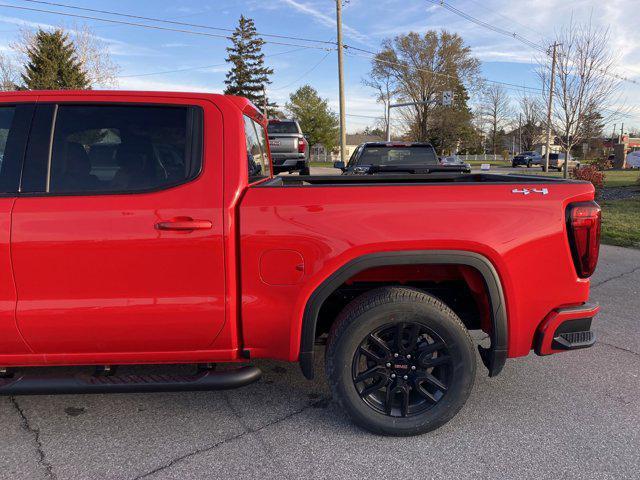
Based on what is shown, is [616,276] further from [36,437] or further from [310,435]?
[36,437]

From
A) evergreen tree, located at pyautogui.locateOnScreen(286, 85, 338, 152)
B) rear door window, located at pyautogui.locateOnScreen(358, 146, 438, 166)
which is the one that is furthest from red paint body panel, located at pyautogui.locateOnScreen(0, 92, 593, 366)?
evergreen tree, located at pyautogui.locateOnScreen(286, 85, 338, 152)

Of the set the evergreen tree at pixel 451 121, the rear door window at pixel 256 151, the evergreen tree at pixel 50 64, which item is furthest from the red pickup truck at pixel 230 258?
the evergreen tree at pixel 451 121

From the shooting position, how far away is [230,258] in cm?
237

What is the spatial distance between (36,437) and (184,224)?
155 cm

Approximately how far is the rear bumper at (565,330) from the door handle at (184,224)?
191cm

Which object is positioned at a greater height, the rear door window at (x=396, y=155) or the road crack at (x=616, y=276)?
the rear door window at (x=396, y=155)

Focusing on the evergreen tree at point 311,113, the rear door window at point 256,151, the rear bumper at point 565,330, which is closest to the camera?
the rear bumper at point 565,330

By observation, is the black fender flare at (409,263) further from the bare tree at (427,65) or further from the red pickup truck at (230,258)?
the bare tree at (427,65)

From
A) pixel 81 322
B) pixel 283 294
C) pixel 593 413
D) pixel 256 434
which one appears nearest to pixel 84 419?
pixel 81 322

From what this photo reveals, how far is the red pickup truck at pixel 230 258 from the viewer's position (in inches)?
91.7

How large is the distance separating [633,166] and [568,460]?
55963mm

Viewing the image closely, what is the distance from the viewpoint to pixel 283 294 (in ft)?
7.95

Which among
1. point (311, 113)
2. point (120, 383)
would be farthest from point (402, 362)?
point (311, 113)

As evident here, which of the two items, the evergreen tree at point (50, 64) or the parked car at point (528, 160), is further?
the parked car at point (528, 160)
